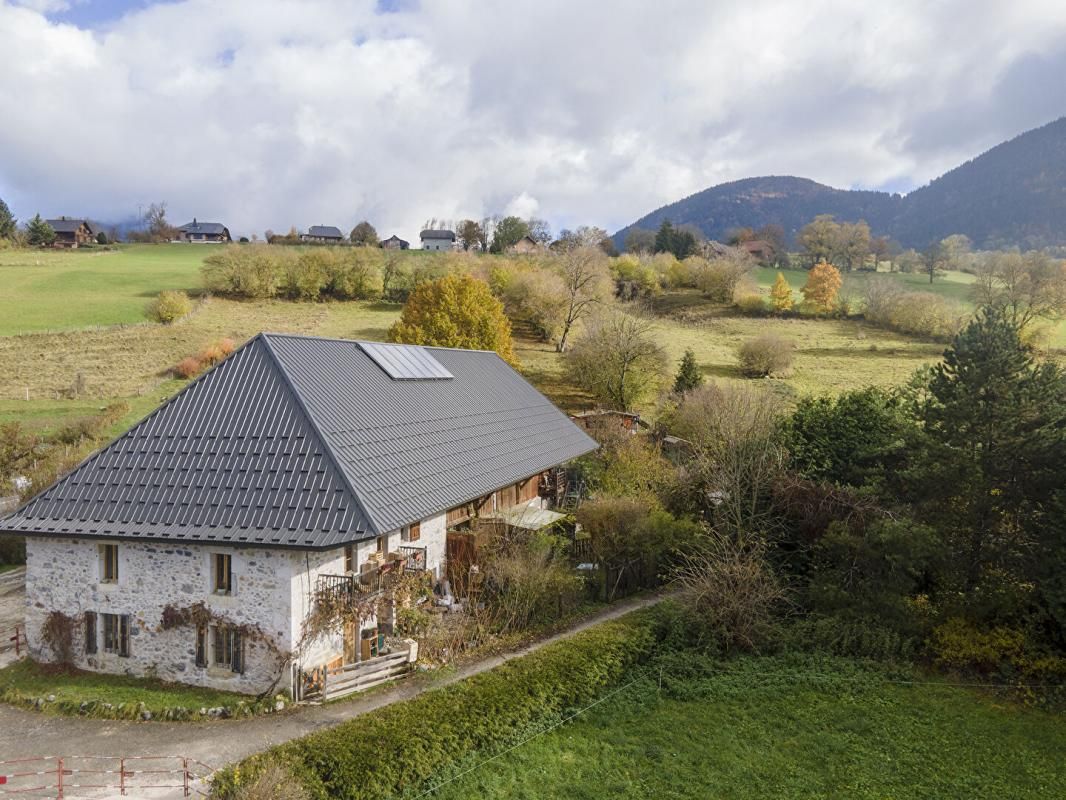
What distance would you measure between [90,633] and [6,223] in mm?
119930

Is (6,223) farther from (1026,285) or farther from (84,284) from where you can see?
(1026,285)

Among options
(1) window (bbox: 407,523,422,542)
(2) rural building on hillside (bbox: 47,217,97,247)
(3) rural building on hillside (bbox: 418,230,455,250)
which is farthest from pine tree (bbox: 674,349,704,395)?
(2) rural building on hillside (bbox: 47,217,97,247)

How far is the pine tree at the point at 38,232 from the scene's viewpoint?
104 m

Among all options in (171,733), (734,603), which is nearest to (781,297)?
(734,603)

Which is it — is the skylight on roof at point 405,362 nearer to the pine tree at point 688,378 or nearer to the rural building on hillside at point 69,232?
the pine tree at point 688,378

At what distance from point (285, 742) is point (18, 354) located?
172 ft

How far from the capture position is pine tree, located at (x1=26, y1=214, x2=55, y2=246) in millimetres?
103625

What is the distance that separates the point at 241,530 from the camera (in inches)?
584

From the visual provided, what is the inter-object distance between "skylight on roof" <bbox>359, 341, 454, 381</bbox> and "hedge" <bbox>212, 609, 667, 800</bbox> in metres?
10.7

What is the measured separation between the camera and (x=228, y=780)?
11109 millimetres

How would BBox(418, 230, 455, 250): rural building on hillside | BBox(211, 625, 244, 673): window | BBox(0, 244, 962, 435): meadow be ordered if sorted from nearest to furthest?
BBox(211, 625, 244, 673): window, BBox(0, 244, 962, 435): meadow, BBox(418, 230, 455, 250): rural building on hillside

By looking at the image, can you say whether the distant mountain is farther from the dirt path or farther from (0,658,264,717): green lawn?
(0,658,264,717): green lawn

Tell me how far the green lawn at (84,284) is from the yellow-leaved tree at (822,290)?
6805 centimetres

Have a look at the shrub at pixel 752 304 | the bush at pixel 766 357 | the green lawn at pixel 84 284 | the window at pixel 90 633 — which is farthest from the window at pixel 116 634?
the shrub at pixel 752 304
